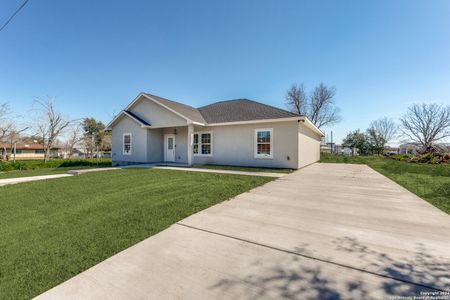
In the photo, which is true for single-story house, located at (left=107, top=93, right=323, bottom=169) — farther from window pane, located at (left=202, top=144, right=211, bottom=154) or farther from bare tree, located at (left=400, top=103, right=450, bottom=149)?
bare tree, located at (left=400, top=103, right=450, bottom=149)

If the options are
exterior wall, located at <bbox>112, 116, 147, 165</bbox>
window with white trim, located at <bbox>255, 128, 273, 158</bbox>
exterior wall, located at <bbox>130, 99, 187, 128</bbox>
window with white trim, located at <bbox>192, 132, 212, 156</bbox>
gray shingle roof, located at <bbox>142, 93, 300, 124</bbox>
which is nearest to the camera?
window with white trim, located at <bbox>255, 128, 273, 158</bbox>

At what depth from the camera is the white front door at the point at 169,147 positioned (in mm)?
15914

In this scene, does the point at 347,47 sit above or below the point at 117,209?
above

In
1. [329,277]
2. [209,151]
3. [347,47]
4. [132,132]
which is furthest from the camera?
[132,132]

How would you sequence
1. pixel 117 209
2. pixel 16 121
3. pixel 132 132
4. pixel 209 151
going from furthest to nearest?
pixel 16 121 < pixel 132 132 < pixel 209 151 < pixel 117 209

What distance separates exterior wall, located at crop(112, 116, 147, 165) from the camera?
15234 mm

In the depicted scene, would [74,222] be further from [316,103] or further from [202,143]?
[316,103]

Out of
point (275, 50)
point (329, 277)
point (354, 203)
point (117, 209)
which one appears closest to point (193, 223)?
point (117, 209)

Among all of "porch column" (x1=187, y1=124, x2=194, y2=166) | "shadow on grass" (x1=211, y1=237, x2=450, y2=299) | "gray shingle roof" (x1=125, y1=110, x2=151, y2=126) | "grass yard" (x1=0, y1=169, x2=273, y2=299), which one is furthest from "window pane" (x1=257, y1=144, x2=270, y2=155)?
"shadow on grass" (x1=211, y1=237, x2=450, y2=299)

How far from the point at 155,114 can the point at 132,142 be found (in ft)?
11.0

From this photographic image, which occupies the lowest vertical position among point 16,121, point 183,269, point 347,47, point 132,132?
point 183,269

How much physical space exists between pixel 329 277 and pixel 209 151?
12.5 metres

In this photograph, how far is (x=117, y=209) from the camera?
4.48 m

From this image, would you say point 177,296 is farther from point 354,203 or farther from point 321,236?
point 354,203
